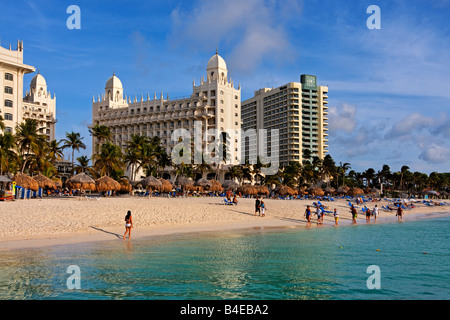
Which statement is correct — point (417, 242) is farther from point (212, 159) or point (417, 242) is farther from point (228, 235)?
point (212, 159)

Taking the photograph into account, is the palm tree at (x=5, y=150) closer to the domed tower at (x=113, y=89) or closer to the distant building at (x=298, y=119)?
the domed tower at (x=113, y=89)

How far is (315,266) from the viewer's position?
14766 millimetres

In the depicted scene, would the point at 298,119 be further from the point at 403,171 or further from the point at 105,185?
the point at 105,185

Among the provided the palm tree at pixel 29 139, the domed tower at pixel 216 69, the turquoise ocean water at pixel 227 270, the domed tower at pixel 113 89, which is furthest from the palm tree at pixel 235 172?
the turquoise ocean water at pixel 227 270

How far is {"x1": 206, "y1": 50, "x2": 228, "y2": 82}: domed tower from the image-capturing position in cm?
9281

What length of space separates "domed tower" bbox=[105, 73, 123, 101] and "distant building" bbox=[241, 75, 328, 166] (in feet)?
131

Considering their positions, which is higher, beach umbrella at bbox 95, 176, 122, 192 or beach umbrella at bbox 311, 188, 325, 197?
beach umbrella at bbox 95, 176, 122, 192

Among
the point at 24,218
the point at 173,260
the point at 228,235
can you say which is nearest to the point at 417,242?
the point at 228,235

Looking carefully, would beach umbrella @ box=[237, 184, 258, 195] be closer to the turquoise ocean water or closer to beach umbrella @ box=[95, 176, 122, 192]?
beach umbrella @ box=[95, 176, 122, 192]

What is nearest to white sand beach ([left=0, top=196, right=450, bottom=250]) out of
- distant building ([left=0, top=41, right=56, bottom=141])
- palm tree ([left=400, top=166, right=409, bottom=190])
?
distant building ([left=0, top=41, right=56, bottom=141])

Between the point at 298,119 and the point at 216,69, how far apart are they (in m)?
41.6

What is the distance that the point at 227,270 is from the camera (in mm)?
13703

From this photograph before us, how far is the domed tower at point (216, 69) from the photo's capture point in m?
92.8
